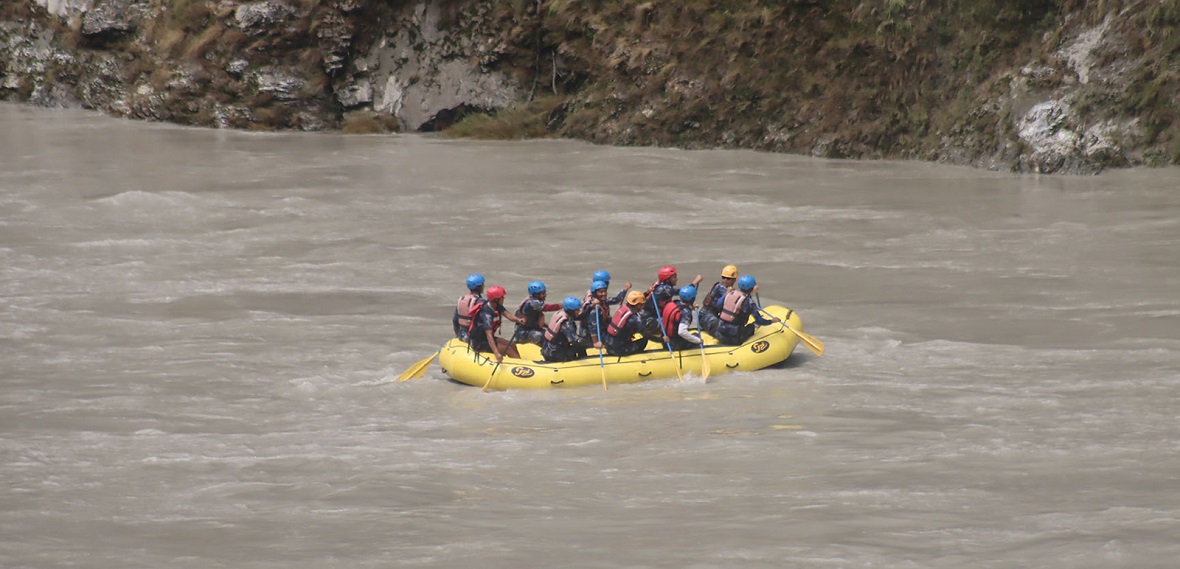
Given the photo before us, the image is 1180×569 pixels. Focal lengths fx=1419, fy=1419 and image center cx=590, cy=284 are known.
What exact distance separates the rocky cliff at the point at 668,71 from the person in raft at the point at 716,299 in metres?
9.92

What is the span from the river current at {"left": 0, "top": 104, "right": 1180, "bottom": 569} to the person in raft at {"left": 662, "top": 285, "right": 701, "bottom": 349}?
398 millimetres

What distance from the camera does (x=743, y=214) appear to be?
1755 cm

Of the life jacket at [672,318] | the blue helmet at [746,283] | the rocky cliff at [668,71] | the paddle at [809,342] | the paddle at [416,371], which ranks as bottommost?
the paddle at [416,371]

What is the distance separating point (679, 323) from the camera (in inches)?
419

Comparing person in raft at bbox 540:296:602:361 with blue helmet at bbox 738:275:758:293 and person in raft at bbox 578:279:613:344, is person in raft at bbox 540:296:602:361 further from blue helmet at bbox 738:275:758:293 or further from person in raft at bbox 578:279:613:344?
blue helmet at bbox 738:275:758:293

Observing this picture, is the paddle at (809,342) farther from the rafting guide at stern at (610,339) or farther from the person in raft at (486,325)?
the person in raft at (486,325)

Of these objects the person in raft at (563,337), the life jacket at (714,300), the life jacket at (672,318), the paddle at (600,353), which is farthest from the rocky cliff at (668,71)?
the person in raft at (563,337)

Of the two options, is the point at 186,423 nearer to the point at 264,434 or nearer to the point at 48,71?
the point at 264,434

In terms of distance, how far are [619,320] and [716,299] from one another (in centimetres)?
98

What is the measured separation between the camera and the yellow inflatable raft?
34.1ft

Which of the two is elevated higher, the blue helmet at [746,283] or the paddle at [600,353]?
the blue helmet at [746,283]

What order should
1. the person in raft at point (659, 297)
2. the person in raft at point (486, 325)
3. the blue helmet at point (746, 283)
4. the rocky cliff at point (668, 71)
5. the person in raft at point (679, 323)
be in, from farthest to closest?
the rocky cliff at point (668, 71) < the person in raft at point (659, 297) < the blue helmet at point (746, 283) < the person in raft at point (679, 323) < the person in raft at point (486, 325)

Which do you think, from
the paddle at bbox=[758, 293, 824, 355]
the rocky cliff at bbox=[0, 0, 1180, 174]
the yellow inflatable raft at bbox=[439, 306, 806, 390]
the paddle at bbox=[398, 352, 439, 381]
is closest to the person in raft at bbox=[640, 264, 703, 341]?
the yellow inflatable raft at bbox=[439, 306, 806, 390]

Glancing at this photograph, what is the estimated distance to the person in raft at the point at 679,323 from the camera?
10.6 meters
